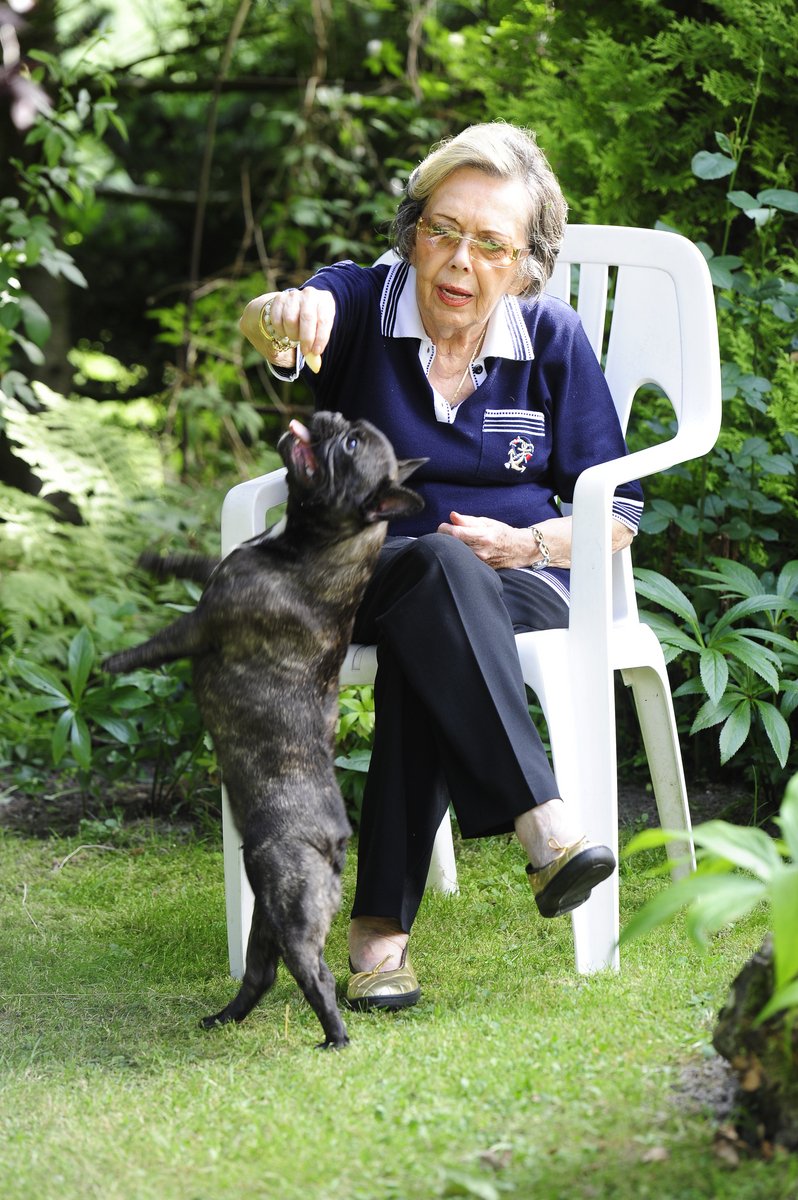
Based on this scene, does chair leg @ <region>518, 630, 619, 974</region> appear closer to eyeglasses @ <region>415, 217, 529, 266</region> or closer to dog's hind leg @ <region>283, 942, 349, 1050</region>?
dog's hind leg @ <region>283, 942, 349, 1050</region>

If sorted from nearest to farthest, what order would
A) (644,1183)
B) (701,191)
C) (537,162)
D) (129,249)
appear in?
(644,1183) → (537,162) → (701,191) → (129,249)

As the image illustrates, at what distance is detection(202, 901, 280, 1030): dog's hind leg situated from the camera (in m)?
2.93

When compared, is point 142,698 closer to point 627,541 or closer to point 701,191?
point 627,541

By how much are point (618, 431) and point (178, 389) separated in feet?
12.5

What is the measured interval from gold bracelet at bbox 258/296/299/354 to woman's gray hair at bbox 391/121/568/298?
0.53 metres

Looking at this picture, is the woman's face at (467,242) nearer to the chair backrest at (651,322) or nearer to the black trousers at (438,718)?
the chair backrest at (651,322)

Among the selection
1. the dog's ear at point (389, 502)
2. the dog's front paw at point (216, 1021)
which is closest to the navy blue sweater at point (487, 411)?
the dog's ear at point (389, 502)

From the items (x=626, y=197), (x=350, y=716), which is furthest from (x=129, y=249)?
(x=350, y=716)

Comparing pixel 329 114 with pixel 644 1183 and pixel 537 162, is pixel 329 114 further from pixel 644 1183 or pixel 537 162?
pixel 644 1183

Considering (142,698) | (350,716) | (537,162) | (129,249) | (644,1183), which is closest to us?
(644,1183)

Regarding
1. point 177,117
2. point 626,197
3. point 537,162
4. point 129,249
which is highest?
point 537,162

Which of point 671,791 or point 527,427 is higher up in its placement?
point 527,427

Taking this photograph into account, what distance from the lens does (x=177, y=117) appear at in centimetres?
940

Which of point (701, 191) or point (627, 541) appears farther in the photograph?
point (701, 191)
